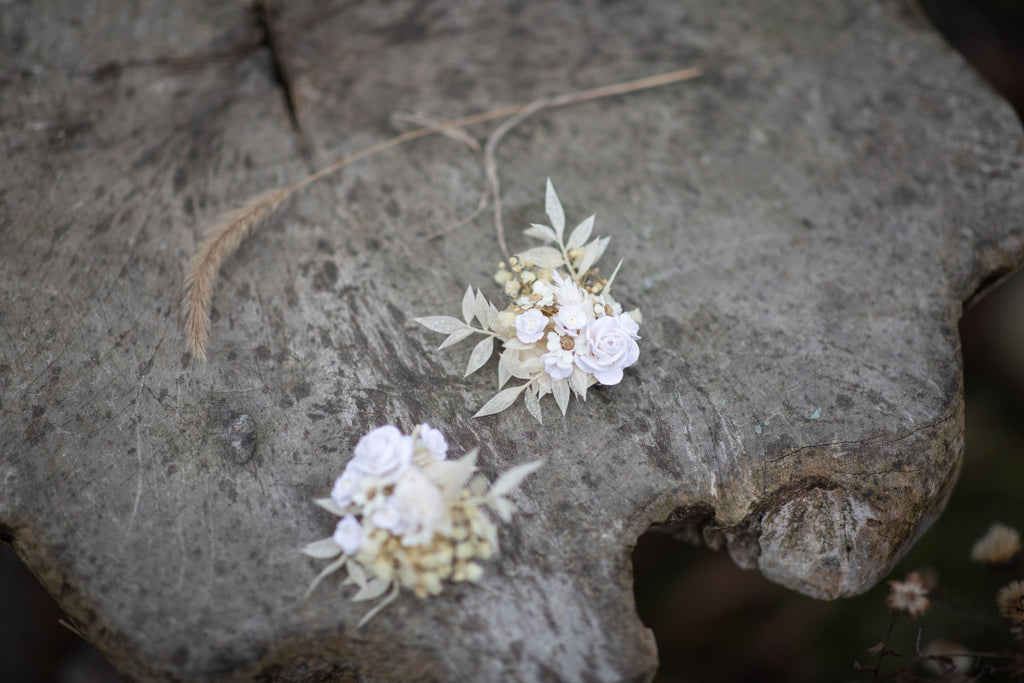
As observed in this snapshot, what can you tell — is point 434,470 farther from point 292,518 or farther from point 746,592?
point 746,592

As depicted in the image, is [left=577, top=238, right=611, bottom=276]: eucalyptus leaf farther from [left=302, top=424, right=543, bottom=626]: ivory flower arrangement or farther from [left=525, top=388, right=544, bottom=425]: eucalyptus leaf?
[left=302, top=424, right=543, bottom=626]: ivory flower arrangement

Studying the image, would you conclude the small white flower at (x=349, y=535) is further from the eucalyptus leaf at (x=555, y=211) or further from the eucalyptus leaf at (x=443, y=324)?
the eucalyptus leaf at (x=555, y=211)

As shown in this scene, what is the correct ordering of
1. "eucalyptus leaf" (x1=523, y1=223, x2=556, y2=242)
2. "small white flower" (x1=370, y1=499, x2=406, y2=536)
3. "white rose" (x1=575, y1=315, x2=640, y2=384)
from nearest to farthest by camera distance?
"small white flower" (x1=370, y1=499, x2=406, y2=536)
"white rose" (x1=575, y1=315, x2=640, y2=384)
"eucalyptus leaf" (x1=523, y1=223, x2=556, y2=242)

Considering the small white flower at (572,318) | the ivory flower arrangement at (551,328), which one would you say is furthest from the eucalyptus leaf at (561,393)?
the small white flower at (572,318)

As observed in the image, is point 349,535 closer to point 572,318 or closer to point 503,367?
point 503,367

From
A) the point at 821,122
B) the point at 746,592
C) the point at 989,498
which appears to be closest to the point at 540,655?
the point at 821,122

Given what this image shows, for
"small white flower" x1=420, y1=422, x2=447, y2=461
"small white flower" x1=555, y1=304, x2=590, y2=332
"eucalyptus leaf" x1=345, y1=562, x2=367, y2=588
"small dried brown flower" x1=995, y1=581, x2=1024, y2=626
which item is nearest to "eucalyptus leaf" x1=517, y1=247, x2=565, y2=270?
"small white flower" x1=555, y1=304, x2=590, y2=332

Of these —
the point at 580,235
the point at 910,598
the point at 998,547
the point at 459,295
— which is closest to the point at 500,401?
the point at 459,295
